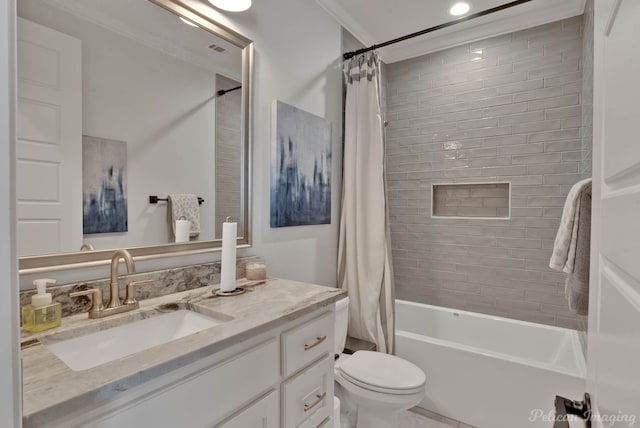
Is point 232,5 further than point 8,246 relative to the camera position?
Yes

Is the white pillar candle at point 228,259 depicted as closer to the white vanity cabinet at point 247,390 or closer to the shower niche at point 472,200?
the white vanity cabinet at point 247,390

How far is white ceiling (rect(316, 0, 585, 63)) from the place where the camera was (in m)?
2.19

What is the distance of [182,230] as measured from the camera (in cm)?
135

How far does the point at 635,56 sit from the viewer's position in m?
0.42

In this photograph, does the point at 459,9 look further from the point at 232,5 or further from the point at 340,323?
the point at 340,323

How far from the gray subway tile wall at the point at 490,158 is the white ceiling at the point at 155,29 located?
6.19 ft

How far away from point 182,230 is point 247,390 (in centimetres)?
73

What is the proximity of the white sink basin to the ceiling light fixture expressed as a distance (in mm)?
1340

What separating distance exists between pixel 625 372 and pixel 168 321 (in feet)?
3.86

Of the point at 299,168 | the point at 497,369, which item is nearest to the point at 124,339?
the point at 299,168

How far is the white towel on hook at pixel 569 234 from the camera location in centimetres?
109

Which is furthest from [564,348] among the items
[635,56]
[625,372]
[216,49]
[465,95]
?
[216,49]

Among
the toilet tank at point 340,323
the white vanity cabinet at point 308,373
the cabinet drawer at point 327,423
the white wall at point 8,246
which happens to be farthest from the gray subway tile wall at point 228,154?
the white wall at point 8,246

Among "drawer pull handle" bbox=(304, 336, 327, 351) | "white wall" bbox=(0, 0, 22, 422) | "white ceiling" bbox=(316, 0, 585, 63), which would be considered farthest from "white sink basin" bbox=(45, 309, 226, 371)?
"white ceiling" bbox=(316, 0, 585, 63)
